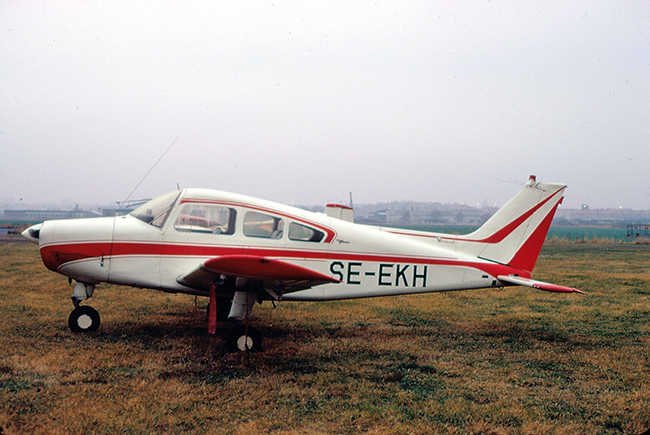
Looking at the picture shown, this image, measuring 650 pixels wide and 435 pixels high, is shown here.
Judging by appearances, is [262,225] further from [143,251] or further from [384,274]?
[384,274]

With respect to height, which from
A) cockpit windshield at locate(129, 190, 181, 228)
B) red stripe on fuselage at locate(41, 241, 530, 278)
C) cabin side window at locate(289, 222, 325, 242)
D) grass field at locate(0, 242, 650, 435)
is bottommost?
grass field at locate(0, 242, 650, 435)

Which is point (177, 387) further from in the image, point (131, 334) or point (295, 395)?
point (131, 334)

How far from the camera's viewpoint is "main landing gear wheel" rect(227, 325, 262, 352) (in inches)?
236

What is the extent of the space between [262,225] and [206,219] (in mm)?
804

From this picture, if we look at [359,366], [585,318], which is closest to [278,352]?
[359,366]

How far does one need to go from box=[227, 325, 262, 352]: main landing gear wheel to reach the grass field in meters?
0.18

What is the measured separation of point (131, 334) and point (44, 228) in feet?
6.49

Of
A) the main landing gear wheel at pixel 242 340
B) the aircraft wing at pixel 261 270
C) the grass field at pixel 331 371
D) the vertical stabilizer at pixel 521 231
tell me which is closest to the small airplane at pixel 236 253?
the main landing gear wheel at pixel 242 340

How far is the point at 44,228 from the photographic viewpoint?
6387mm

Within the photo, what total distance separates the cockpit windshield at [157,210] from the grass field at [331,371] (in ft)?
5.72

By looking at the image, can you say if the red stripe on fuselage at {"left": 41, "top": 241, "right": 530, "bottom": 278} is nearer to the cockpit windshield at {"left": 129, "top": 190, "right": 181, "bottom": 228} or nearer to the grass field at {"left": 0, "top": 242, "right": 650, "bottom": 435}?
the cockpit windshield at {"left": 129, "top": 190, "right": 181, "bottom": 228}

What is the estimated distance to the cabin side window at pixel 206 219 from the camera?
646cm

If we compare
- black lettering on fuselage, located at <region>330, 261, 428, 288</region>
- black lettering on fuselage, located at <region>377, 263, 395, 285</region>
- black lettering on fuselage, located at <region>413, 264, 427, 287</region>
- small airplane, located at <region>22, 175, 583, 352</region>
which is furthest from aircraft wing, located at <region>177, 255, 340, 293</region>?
black lettering on fuselage, located at <region>413, 264, 427, 287</region>

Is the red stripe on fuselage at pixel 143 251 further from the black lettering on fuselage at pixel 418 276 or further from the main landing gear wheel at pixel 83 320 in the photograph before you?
the black lettering on fuselage at pixel 418 276
